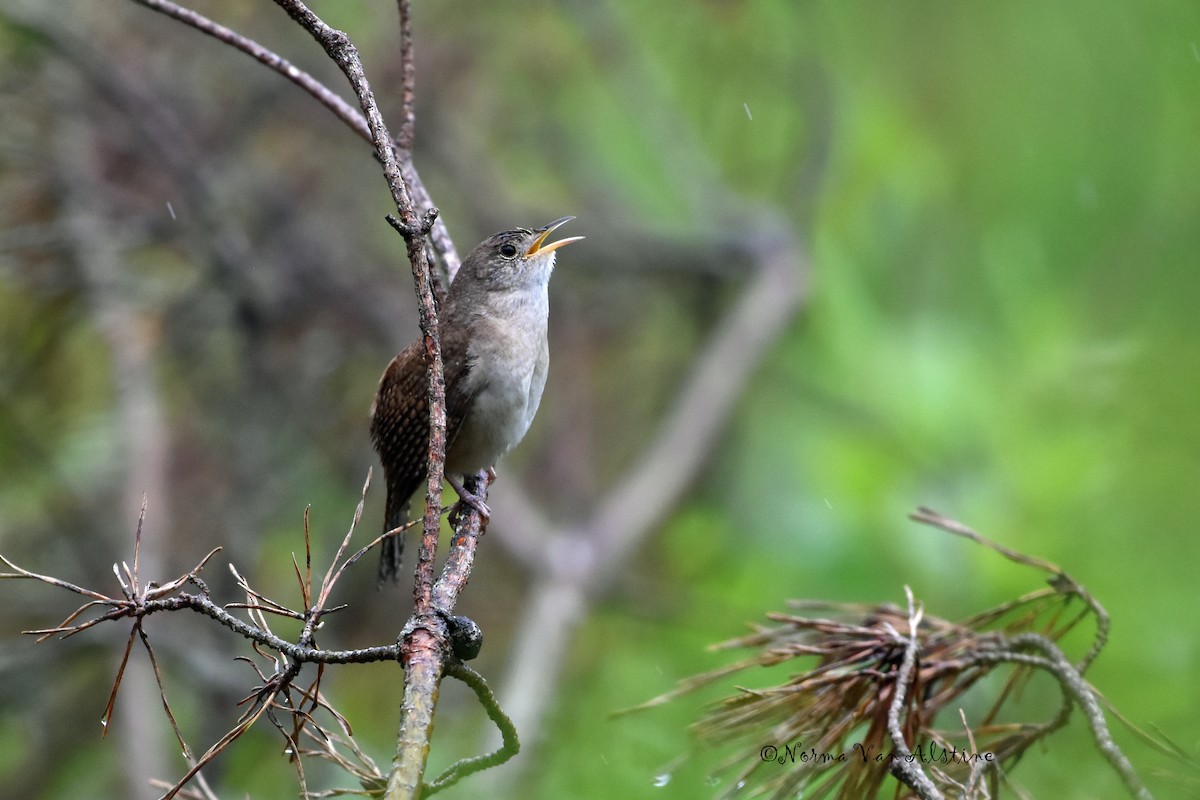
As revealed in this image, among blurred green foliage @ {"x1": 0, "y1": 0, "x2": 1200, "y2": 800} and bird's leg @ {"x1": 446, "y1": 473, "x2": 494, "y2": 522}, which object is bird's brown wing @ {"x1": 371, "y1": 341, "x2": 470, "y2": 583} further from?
blurred green foliage @ {"x1": 0, "y1": 0, "x2": 1200, "y2": 800}

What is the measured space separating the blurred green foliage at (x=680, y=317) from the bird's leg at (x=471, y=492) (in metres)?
0.85

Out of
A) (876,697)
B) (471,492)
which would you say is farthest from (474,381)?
(876,697)

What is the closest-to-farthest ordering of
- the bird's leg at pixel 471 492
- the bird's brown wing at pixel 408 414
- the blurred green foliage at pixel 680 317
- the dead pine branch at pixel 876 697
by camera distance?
the dead pine branch at pixel 876 697
the bird's leg at pixel 471 492
the bird's brown wing at pixel 408 414
the blurred green foliage at pixel 680 317

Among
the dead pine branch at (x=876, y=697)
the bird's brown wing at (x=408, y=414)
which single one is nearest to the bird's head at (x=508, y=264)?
the bird's brown wing at (x=408, y=414)

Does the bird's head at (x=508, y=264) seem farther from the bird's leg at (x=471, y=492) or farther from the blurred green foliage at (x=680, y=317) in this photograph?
the blurred green foliage at (x=680, y=317)

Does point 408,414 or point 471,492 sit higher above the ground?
point 408,414

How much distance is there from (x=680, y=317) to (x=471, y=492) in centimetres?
529

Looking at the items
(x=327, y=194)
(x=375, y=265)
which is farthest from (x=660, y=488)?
(x=327, y=194)

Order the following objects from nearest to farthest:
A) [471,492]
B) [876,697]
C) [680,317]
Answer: [876,697]
[471,492]
[680,317]

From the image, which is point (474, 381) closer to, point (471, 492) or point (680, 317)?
point (471, 492)

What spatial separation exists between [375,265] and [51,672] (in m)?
3.18

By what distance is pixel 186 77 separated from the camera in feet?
22.8

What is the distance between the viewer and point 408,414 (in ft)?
12.6

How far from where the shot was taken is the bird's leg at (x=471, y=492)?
10.3 ft
